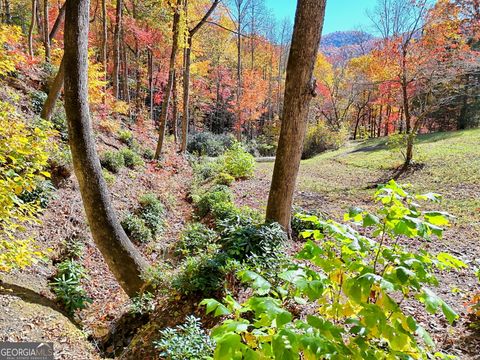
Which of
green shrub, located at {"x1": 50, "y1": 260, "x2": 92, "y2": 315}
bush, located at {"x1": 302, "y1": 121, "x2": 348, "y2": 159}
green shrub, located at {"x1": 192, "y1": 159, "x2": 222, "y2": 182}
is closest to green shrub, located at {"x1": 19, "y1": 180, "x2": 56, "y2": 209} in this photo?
green shrub, located at {"x1": 50, "y1": 260, "x2": 92, "y2": 315}

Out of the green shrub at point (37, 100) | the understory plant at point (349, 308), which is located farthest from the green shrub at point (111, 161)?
the understory plant at point (349, 308)

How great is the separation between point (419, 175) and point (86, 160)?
437 inches

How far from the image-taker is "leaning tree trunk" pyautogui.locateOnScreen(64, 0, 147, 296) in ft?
12.9

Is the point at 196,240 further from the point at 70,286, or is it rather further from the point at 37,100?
the point at 37,100

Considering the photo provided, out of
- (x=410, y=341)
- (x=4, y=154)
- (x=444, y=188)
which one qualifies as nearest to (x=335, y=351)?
(x=410, y=341)

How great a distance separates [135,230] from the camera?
6973 mm

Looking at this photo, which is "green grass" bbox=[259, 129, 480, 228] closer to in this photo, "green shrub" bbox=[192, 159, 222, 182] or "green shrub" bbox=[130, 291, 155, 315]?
"green shrub" bbox=[192, 159, 222, 182]

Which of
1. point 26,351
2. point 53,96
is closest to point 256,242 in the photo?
point 26,351

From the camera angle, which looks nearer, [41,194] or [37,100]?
[41,194]

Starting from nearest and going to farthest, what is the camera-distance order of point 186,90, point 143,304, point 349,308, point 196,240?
point 349,308 < point 143,304 < point 196,240 < point 186,90

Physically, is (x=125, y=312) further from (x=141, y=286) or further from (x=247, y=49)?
(x=247, y=49)

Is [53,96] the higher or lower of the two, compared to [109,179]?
higher

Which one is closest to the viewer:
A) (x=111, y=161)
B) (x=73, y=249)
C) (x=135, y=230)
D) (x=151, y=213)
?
(x=73, y=249)

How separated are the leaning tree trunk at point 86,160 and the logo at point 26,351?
1.37 meters
